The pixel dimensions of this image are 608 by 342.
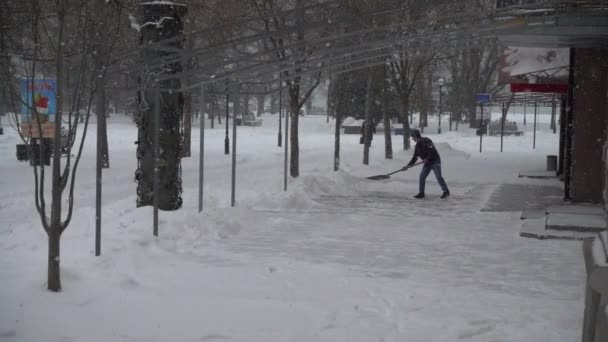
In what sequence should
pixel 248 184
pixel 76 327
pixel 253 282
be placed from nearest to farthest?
1. pixel 76 327
2. pixel 253 282
3. pixel 248 184

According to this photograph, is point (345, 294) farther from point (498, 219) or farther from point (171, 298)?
point (498, 219)

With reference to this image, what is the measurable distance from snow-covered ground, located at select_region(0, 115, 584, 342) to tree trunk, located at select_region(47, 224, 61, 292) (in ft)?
0.38

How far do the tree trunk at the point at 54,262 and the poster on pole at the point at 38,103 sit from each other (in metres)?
0.91

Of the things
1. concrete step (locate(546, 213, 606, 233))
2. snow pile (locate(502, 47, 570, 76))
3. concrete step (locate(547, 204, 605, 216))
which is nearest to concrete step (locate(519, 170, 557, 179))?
snow pile (locate(502, 47, 570, 76))

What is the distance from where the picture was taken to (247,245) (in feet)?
32.3

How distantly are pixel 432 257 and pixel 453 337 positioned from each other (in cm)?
337

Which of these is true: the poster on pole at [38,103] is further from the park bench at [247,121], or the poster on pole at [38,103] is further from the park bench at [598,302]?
the park bench at [247,121]

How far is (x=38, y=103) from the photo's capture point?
13102 millimetres

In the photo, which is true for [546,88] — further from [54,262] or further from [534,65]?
[54,262]

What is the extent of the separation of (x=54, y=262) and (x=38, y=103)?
7.26m

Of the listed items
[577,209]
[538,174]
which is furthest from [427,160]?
[538,174]

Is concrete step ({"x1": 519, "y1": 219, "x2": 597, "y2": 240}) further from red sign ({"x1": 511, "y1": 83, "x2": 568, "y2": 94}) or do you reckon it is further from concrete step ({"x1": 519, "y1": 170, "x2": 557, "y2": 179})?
concrete step ({"x1": 519, "y1": 170, "x2": 557, "y2": 179})

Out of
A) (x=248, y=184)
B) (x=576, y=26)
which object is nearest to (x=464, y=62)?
(x=248, y=184)

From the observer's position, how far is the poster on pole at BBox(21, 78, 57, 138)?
6.38 meters
